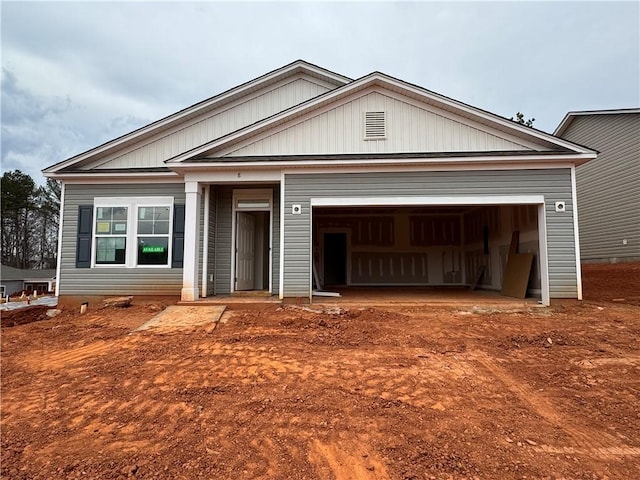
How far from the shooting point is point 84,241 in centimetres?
995

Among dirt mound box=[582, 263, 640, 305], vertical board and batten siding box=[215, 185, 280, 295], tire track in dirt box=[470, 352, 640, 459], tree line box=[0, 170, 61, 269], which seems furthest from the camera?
tree line box=[0, 170, 61, 269]

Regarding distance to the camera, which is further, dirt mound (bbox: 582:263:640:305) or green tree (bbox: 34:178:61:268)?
green tree (bbox: 34:178:61:268)

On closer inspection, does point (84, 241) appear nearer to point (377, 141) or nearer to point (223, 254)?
point (223, 254)

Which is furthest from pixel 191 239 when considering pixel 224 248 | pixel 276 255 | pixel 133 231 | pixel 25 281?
pixel 25 281

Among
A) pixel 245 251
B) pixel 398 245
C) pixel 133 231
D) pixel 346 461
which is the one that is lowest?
pixel 346 461

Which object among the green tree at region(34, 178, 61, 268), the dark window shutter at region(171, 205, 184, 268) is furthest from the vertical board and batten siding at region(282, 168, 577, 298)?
the green tree at region(34, 178, 61, 268)

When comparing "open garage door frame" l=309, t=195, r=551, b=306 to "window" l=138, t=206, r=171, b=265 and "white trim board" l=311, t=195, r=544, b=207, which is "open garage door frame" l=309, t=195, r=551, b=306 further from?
"window" l=138, t=206, r=171, b=265

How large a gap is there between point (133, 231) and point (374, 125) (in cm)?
660

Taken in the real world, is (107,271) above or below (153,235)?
below

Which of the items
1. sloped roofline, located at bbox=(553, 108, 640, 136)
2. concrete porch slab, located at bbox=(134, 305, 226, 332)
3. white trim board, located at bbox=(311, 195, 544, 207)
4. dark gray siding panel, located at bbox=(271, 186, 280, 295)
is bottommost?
concrete porch slab, located at bbox=(134, 305, 226, 332)

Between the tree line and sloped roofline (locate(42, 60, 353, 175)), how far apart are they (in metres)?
28.7

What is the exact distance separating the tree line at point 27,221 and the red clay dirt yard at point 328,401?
1260 inches

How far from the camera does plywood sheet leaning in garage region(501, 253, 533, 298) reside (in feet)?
32.9

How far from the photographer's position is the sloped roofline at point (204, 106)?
32.9ft
